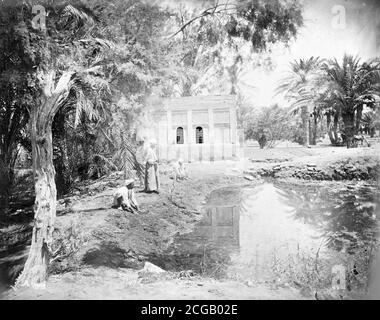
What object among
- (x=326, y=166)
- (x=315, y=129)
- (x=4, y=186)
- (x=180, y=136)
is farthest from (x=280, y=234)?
(x=4, y=186)

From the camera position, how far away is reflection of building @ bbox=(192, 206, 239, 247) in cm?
292

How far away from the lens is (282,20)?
307cm

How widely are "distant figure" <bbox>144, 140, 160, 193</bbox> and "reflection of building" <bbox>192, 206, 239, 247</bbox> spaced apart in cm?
56

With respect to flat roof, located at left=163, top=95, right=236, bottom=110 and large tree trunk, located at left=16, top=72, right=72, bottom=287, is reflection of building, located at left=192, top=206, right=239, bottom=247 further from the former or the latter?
large tree trunk, located at left=16, top=72, right=72, bottom=287

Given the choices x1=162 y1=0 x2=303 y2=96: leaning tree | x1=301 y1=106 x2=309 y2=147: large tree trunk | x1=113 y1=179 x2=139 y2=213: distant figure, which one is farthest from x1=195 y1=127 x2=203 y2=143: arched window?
x1=301 y1=106 x2=309 y2=147: large tree trunk

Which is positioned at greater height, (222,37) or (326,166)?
(222,37)

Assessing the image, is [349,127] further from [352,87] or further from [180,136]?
[180,136]

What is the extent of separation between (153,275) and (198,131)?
1369 millimetres

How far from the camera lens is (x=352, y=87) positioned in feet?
10.0

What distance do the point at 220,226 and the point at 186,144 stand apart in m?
0.84

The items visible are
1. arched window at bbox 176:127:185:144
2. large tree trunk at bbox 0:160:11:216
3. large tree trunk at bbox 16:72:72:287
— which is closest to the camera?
large tree trunk at bbox 16:72:72:287
